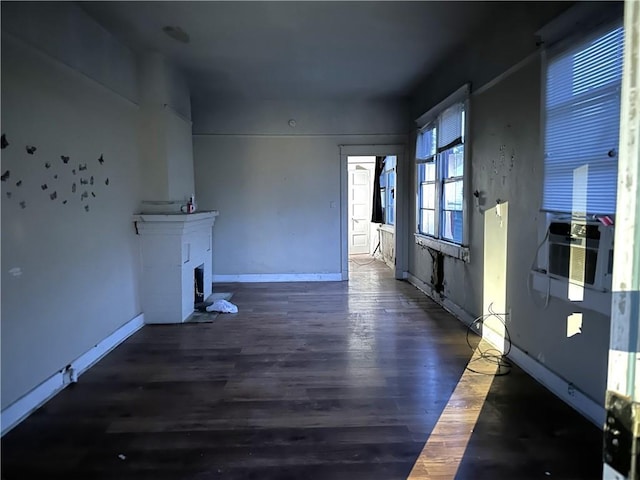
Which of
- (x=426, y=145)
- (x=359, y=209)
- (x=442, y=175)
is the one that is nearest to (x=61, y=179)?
(x=442, y=175)

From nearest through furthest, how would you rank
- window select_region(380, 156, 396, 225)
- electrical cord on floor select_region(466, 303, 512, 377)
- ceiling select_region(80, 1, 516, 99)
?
electrical cord on floor select_region(466, 303, 512, 377) → ceiling select_region(80, 1, 516, 99) → window select_region(380, 156, 396, 225)

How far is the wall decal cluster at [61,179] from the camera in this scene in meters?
2.58

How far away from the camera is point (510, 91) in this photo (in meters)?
3.50

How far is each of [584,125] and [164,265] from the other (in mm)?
3845

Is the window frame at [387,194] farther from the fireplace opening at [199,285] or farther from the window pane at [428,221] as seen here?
the fireplace opening at [199,285]

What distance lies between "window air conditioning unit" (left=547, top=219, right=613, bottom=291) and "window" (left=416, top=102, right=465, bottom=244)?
5.76 ft

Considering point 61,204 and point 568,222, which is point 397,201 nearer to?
point 568,222

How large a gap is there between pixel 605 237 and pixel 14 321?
3339 millimetres

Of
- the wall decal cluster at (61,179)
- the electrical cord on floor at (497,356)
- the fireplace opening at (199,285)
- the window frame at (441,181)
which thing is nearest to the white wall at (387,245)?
the window frame at (441,181)

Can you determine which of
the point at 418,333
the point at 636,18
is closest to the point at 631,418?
the point at 636,18

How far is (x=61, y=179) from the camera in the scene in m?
3.07

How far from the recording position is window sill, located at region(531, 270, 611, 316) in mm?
2367

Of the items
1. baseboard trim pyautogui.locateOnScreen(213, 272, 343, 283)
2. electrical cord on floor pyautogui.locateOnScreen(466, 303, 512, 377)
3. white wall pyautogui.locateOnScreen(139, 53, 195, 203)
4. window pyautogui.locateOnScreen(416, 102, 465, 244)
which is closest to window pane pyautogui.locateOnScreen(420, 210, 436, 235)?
window pyautogui.locateOnScreen(416, 102, 465, 244)

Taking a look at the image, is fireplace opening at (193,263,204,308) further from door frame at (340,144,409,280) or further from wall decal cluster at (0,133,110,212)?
door frame at (340,144,409,280)
